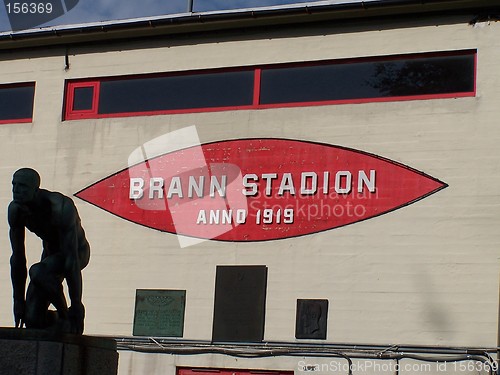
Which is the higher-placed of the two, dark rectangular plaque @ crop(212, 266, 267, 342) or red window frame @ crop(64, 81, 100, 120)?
red window frame @ crop(64, 81, 100, 120)

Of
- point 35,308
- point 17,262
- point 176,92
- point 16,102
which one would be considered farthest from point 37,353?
point 16,102

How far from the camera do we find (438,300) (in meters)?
15.4

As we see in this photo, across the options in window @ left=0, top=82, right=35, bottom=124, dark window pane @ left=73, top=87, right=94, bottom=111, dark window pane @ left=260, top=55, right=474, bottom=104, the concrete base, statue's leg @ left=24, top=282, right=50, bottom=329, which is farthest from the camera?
window @ left=0, top=82, right=35, bottom=124

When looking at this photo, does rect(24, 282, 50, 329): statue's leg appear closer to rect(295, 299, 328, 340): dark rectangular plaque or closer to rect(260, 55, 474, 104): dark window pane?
rect(295, 299, 328, 340): dark rectangular plaque

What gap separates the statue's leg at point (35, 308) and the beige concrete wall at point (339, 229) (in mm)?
6196

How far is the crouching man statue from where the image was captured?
1071 cm

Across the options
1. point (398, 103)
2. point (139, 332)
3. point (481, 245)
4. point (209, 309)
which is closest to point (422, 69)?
point (398, 103)

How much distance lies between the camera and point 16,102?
19422mm

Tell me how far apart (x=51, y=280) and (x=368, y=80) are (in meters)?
7.74

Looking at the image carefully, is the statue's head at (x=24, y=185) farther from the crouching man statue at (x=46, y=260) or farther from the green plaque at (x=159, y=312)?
the green plaque at (x=159, y=312)

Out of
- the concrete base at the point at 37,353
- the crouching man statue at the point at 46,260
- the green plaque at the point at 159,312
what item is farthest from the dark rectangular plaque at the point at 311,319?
the concrete base at the point at 37,353

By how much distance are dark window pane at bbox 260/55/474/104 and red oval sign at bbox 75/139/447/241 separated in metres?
0.90

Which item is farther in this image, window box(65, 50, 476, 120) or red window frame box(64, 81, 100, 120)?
red window frame box(64, 81, 100, 120)

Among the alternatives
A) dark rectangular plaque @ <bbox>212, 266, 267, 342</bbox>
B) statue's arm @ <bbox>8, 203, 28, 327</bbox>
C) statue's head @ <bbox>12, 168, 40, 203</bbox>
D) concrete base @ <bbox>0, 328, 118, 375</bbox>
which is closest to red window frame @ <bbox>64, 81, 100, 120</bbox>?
dark rectangular plaque @ <bbox>212, 266, 267, 342</bbox>
